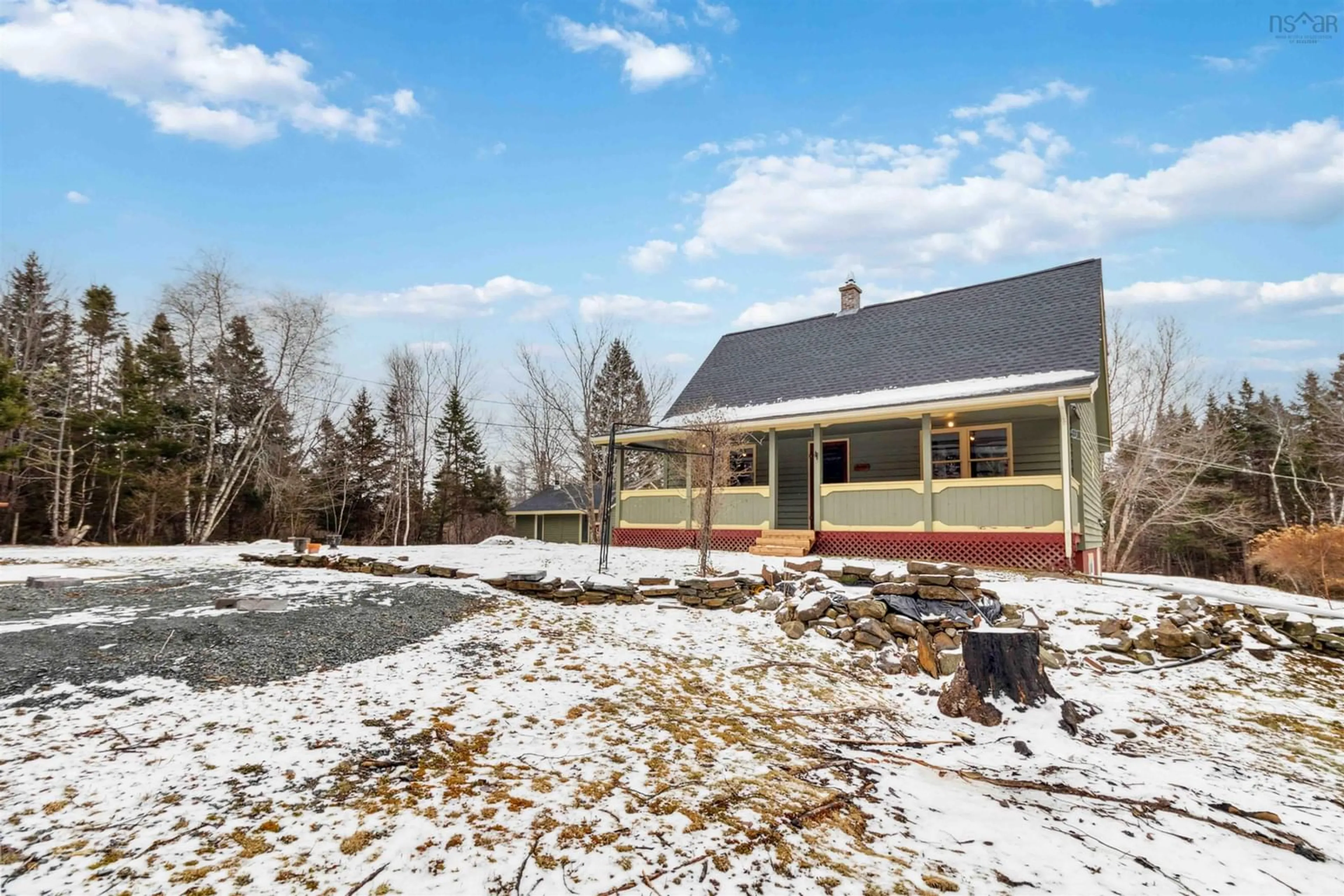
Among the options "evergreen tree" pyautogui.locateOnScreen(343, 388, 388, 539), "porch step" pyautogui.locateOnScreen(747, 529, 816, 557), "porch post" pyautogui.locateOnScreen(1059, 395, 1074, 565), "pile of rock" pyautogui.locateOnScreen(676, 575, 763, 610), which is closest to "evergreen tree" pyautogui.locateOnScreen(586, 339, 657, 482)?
"evergreen tree" pyautogui.locateOnScreen(343, 388, 388, 539)

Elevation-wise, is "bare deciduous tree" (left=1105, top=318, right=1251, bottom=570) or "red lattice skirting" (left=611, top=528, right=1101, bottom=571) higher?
"bare deciduous tree" (left=1105, top=318, right=1251, bottom=570)

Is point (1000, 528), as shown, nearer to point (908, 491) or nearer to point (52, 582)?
point (908, 491)

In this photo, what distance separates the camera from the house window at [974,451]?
37.5 feet

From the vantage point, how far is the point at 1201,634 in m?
6.08

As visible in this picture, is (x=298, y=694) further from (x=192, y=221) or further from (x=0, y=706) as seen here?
(x=192, y=221)

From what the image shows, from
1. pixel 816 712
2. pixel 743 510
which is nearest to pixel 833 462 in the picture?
pixel 743 510

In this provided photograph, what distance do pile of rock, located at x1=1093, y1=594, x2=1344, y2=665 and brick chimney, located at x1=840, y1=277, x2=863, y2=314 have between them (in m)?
10.8

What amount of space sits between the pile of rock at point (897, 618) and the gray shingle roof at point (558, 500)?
1632cm

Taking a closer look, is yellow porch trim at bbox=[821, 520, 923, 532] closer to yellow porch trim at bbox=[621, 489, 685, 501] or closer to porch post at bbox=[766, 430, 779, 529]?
porch post at bbox=[766, 430, 779, 529]

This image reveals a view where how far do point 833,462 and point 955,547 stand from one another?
13.1 ft

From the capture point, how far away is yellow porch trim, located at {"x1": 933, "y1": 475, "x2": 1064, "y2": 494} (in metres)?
9.34

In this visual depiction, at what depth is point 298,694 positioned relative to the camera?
12.0 feet

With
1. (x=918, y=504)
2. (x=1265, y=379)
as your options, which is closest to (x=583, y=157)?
(x=918, y=504)

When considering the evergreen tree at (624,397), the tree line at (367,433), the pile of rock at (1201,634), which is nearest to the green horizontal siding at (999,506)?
the pile of rock at (1201,634)
